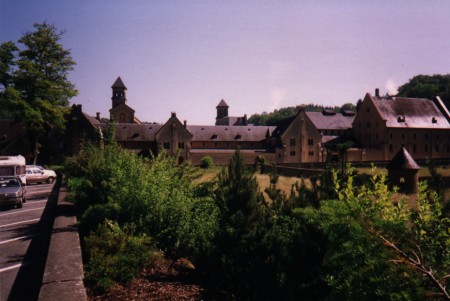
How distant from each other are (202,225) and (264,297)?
3.72 meters

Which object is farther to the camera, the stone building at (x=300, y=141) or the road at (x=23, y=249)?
the stone building at (x=300, y=141)

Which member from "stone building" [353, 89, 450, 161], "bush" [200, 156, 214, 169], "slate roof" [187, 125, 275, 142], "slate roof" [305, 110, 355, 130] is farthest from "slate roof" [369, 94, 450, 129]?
"bush" [200, 156, 214, 169]

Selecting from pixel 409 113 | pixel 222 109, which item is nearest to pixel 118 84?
pixel 222 109

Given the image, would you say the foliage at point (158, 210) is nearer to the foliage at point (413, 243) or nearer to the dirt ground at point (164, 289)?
the dirt ground at point (164, 289)

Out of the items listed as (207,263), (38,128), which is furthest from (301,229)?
(38,128)

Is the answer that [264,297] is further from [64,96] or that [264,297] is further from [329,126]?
[329,126]

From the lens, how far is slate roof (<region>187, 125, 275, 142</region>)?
6347cm

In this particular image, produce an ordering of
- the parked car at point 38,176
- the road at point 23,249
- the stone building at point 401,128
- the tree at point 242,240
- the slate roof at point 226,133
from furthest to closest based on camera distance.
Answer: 1. the slate roof at point 226,133
2. the stone building at point 401,128
3. the parked car at point 38,176
4. the road at point 23,249
5. the tree at point 242,240

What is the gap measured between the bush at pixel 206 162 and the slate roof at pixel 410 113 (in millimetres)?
33397

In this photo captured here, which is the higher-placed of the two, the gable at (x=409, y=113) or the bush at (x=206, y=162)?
the gable at (x=409, y=113)

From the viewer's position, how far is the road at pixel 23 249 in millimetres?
8250

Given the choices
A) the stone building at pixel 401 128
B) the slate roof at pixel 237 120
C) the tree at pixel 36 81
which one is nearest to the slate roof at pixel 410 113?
the stone building at pixel 401 128

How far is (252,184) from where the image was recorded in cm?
721

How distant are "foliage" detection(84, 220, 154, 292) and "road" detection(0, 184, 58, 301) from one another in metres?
1.87
